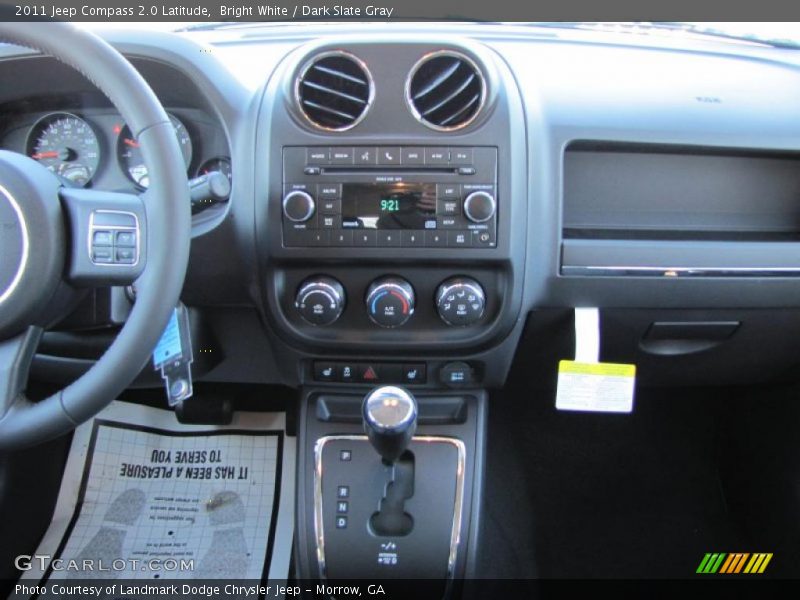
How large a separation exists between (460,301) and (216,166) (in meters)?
0.51

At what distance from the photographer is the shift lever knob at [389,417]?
3.54 feet

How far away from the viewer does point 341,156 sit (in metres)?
1.15

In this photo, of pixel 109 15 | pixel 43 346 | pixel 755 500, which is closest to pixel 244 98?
pixel 109 15

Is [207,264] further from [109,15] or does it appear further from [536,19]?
[536,19]

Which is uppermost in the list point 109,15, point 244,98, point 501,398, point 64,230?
point 109,15

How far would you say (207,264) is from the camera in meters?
1.22

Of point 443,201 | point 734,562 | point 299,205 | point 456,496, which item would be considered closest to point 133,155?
point 299,205

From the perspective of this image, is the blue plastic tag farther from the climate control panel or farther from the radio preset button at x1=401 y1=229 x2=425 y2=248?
the radio preset button at x1=401 y1=229 x2=425 y2=248

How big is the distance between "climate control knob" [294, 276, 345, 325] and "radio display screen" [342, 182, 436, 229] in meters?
0.11

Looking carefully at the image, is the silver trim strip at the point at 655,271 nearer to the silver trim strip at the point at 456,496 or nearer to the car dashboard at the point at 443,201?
the car dashboard at the point at 443,201

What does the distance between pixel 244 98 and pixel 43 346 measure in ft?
1.79

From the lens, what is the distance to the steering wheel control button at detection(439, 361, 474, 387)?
4.24 ft
